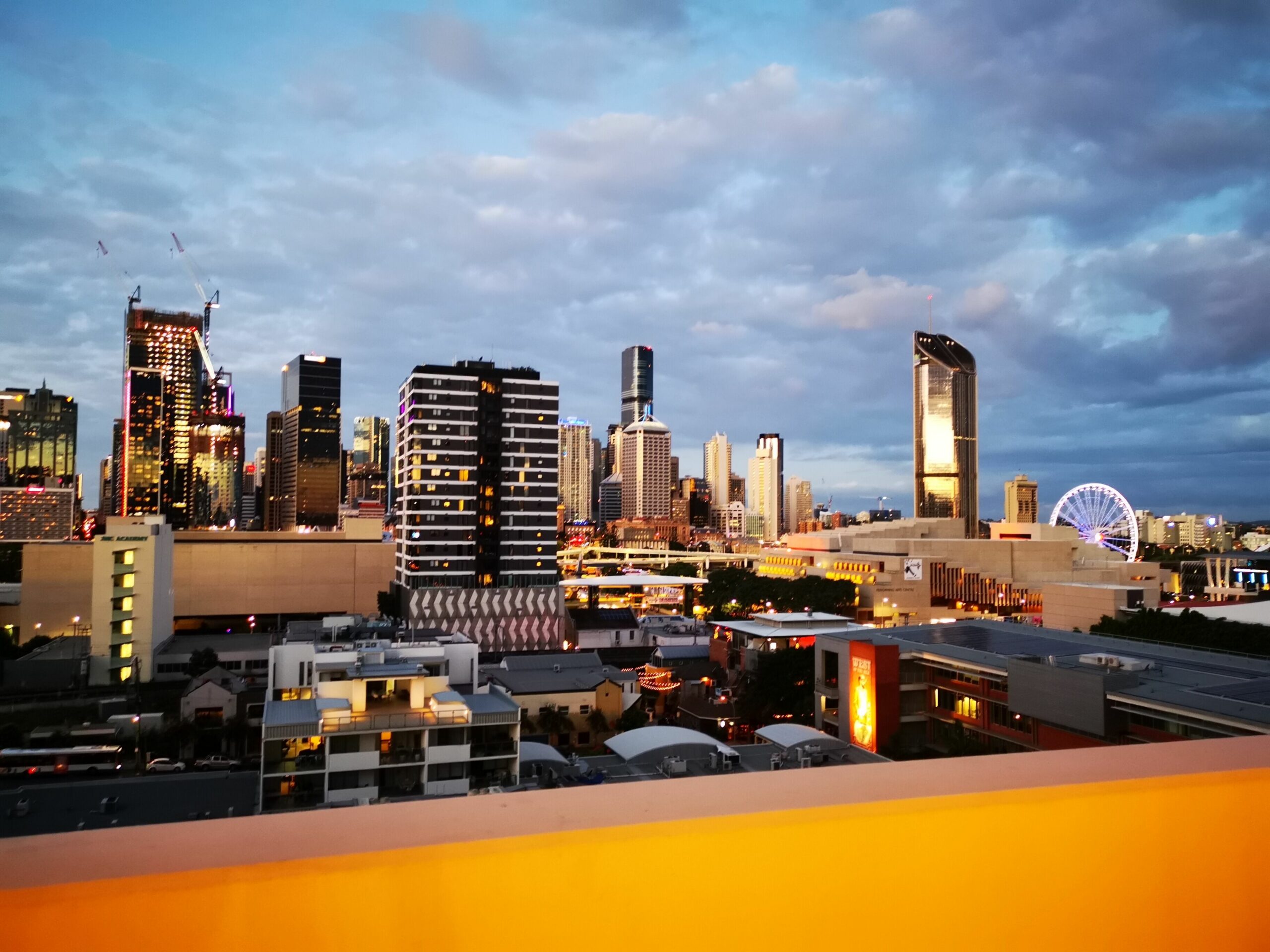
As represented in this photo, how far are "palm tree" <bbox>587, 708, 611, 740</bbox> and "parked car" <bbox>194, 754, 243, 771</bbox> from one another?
7893 millimetres

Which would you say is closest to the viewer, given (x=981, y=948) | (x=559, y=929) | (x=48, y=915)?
(x=48, y=915)

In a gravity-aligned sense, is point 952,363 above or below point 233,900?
above

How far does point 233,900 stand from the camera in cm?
81

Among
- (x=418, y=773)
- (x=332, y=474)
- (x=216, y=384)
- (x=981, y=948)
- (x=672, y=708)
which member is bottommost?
(x=672, y=708)

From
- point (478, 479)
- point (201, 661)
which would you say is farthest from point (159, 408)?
point (201, 661)

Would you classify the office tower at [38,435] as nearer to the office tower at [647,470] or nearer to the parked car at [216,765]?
the office tower at [647,470]

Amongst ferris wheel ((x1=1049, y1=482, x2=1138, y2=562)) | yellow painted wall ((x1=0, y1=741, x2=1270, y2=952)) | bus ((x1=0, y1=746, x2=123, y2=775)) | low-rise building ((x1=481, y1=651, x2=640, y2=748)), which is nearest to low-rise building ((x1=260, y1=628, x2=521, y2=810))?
low-rise building ((x1=481, y1=651, x2=640, y2=748))

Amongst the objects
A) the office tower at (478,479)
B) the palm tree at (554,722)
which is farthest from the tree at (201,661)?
the palm tree at (554,722)

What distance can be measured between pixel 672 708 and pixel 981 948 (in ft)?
79.7

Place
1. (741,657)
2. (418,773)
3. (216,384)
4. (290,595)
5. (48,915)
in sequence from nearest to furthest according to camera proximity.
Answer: (48,915) < (418,773) < (741,657) < (290,595) < (216,384)

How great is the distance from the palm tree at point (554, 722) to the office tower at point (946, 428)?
71.6m

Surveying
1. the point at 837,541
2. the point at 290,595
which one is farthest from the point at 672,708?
the point at 837,541

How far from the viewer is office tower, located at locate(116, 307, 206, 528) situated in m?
113

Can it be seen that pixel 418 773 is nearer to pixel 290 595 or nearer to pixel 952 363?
pixel 290 595
